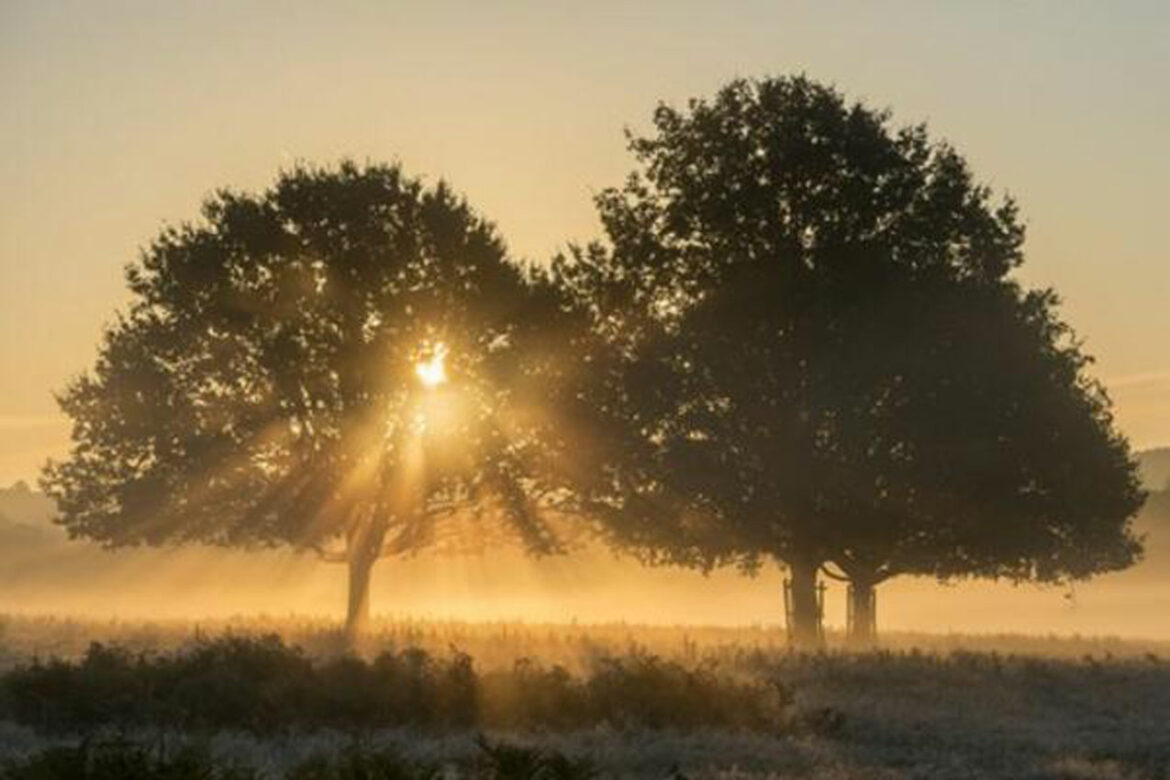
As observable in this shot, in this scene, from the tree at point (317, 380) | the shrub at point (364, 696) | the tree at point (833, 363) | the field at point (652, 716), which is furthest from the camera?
the tree at point (317, 380)

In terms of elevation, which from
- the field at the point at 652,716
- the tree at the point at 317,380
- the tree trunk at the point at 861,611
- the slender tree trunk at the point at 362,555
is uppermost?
the tree at the point at 317,380

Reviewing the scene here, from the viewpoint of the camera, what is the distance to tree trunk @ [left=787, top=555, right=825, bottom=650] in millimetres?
41250

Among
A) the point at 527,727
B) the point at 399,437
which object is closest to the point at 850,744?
the point at 527,727

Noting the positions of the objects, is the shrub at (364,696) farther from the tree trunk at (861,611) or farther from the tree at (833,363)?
the tree trunk at (861,611)

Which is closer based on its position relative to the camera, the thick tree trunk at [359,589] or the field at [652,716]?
the field at [652,716]

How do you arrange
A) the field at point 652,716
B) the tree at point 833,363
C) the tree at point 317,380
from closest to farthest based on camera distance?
the field at point 652,716
the tree at point 833,363
the tree at point 317,380

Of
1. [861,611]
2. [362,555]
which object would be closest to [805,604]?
[861,611]

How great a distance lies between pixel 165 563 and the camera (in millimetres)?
159000

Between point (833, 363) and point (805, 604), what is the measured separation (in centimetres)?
749

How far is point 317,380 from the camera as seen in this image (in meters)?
44.0

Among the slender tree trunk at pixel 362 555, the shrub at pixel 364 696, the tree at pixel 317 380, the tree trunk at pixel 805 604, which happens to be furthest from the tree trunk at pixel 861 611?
the shrub at pixel 364 696

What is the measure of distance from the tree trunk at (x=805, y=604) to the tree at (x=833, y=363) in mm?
553

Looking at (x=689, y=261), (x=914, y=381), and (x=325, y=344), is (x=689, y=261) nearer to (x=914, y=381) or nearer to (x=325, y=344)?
(x=914, y=381)

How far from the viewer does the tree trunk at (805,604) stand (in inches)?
1624
